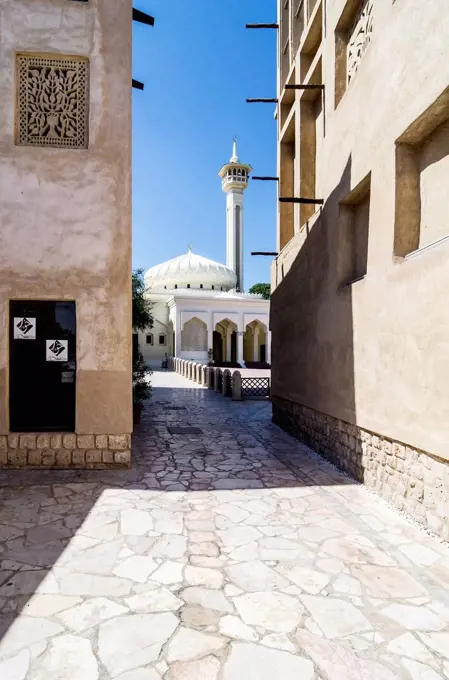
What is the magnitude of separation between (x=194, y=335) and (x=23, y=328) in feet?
97.5

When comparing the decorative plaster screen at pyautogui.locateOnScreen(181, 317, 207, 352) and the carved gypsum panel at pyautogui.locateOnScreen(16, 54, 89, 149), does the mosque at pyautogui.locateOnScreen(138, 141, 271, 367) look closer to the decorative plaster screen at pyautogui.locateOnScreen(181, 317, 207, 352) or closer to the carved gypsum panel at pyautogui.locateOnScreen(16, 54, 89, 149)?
the decorative plaster screen at pyautogui.locateOnScreen(181, 317, 207, 352)

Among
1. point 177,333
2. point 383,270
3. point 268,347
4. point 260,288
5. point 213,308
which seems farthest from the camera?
point 260,288

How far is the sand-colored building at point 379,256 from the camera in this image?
450 cm

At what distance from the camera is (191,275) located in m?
43.6

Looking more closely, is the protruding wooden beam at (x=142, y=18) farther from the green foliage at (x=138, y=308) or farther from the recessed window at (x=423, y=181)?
the green foliage at (x=138, y=308)

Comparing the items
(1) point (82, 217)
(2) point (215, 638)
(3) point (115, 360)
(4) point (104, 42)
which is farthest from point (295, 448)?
(4) point (104, 42)

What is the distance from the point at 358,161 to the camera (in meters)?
6.34

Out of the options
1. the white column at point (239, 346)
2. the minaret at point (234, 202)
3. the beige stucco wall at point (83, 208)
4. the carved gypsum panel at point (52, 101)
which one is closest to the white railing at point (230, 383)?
the beige stucco wall at point (83, 208)

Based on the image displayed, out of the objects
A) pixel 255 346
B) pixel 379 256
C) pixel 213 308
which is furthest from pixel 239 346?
pixel 379 256

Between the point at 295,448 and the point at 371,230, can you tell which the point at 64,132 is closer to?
the point at 371,230

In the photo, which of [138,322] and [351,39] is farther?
[138,322]

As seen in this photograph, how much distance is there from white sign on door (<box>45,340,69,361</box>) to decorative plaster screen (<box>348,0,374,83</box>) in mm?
5576

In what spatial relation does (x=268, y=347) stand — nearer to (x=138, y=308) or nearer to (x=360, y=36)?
(x=138, y=308)

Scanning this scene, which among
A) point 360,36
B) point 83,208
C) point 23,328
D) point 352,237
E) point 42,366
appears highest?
point 360,36
